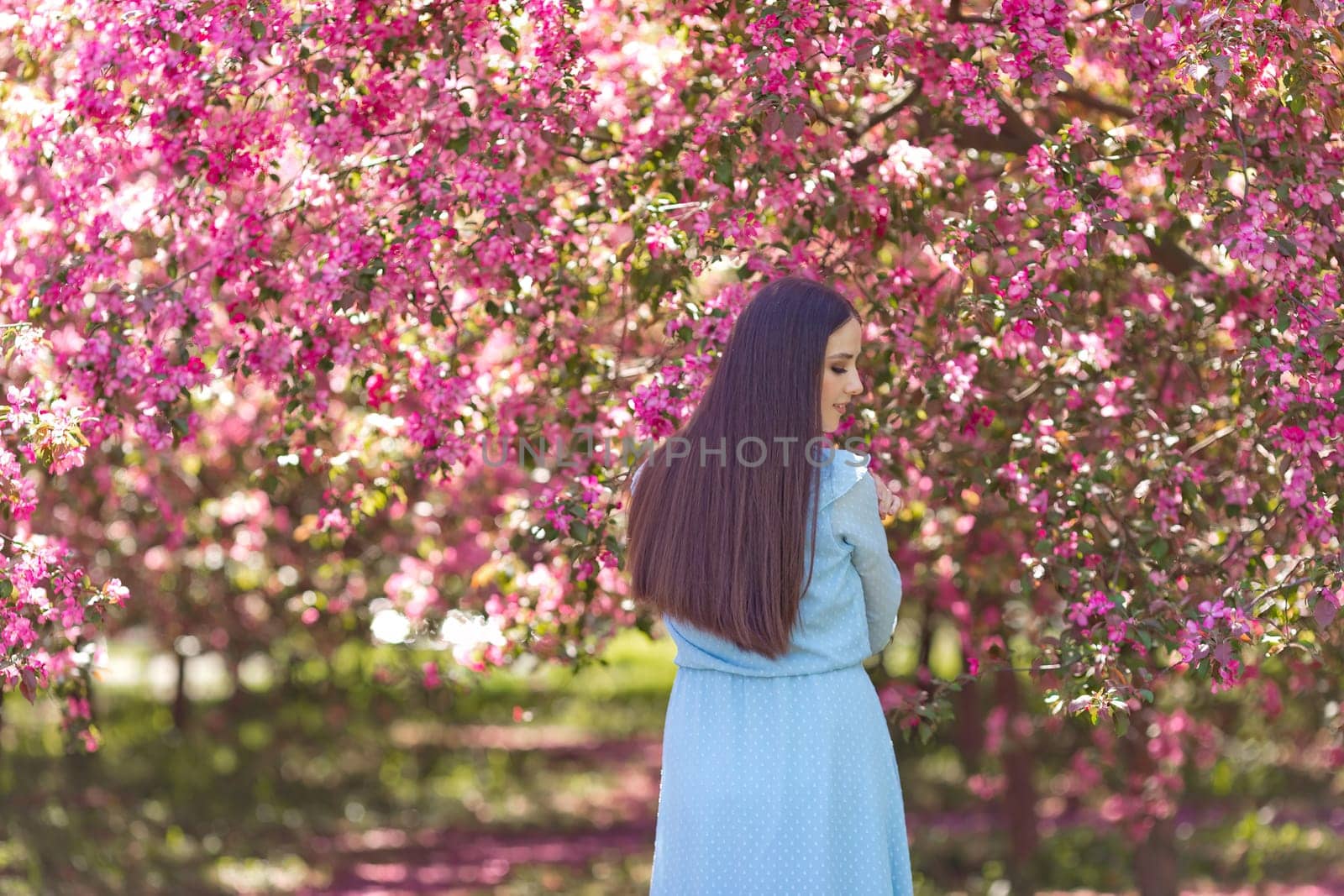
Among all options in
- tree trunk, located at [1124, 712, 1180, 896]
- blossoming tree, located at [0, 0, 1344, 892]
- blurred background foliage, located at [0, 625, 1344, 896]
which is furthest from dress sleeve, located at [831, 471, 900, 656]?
tree trunk, located at [1124, 712, 1180, 896]

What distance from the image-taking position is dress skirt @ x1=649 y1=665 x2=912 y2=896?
2912 mm

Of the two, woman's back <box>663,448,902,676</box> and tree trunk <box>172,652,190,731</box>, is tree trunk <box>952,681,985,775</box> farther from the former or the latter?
woman's back <box>663,448,902,676</box>

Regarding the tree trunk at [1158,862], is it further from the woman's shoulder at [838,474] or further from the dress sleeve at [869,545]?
the woman's shoulder at [838,474]

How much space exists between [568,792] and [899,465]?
7283mm

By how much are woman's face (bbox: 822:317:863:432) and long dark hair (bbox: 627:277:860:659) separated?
2 centimetres

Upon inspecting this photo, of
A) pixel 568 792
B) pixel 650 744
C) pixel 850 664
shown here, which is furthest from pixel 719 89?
pixel 650 744

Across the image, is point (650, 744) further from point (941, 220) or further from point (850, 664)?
point (850, 664)

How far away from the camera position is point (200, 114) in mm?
4035

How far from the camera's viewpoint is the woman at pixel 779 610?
287 cm

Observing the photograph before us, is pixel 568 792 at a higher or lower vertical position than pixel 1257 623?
lower

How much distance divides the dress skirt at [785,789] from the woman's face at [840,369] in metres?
0.53

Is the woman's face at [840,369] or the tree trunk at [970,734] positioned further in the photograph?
A: the tree trunk at [970,734]

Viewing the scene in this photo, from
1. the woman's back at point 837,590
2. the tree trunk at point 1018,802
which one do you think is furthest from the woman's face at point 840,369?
the tree trunk at point 1018,802

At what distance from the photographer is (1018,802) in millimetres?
7816
